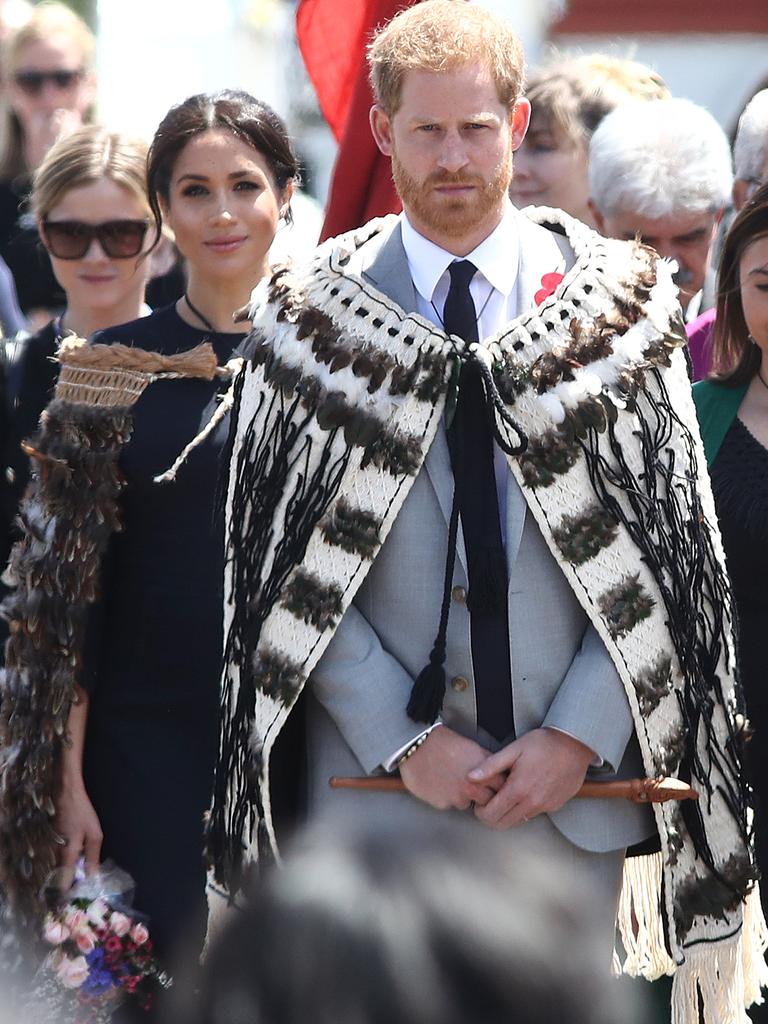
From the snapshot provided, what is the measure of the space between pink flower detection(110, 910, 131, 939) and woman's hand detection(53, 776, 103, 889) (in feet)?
0.73

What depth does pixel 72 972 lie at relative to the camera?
354 cm

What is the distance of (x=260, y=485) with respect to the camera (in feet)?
10.4

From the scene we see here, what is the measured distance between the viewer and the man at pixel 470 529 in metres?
3.06

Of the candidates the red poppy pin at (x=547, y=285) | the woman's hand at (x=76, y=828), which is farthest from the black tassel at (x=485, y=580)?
the woman's hand at (x=76, y=828)

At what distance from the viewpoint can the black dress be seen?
147 inches

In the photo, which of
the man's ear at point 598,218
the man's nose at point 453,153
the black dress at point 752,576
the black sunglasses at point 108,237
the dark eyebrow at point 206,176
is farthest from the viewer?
the man's ear at point 598,218

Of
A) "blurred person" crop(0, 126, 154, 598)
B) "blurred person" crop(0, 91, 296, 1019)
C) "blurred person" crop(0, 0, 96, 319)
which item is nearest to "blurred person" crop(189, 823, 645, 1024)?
"blurred person" crop(0, 91, 296, 1019)

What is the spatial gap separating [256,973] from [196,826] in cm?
270

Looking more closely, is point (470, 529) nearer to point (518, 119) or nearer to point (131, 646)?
point (518, 119)

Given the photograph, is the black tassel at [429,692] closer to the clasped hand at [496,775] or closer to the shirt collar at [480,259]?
the clasped hand at [496,775]

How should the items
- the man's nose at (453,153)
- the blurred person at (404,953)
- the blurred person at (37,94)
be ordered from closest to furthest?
the blurred person at (404,953) → the man's nose at (453,153) → the blurred person at (37,94)

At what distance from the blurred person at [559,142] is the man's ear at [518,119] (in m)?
2.21

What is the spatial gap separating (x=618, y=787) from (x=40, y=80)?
4.10m

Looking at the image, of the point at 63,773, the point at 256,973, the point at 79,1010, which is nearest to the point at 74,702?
the point at 63,773
